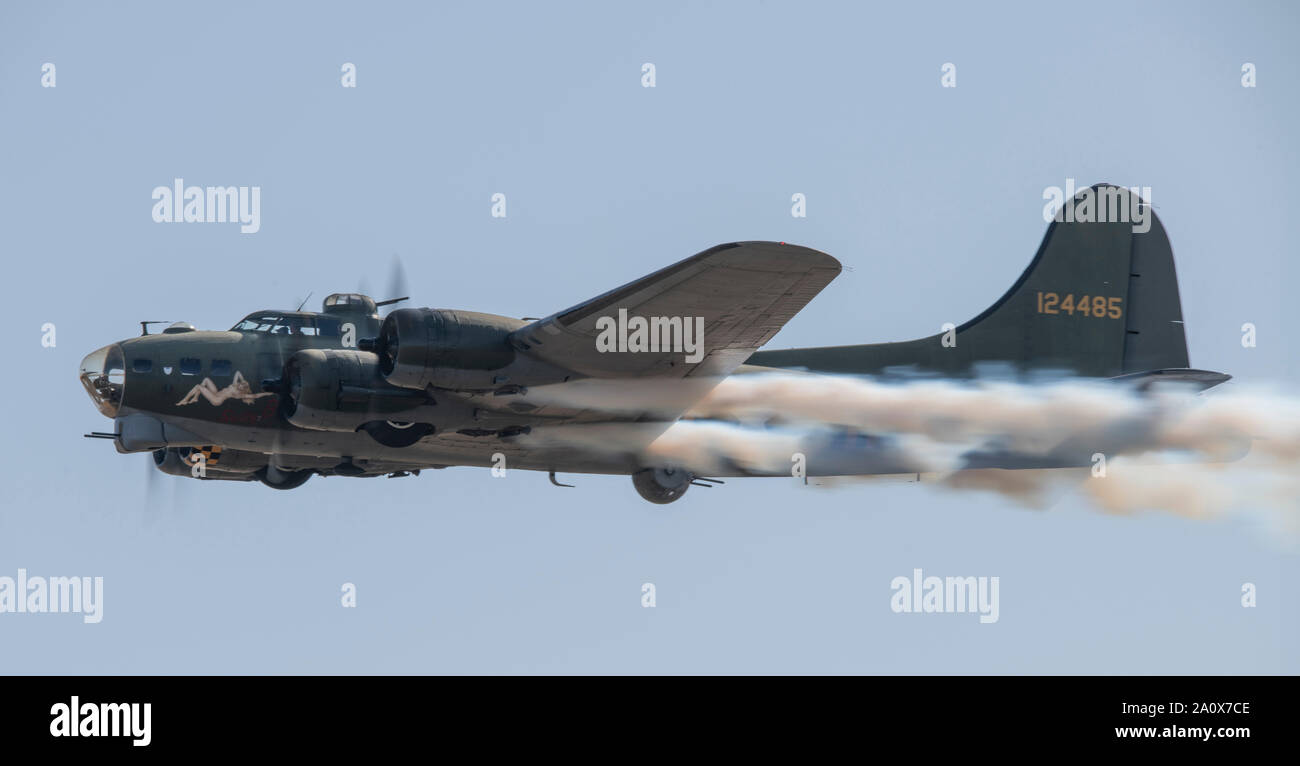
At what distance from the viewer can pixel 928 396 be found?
67.2 feet

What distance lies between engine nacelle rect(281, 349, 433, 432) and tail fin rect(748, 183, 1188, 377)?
330 inches

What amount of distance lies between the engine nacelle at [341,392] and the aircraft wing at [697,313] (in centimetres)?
181

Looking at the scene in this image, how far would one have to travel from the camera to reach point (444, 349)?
17.2 meters

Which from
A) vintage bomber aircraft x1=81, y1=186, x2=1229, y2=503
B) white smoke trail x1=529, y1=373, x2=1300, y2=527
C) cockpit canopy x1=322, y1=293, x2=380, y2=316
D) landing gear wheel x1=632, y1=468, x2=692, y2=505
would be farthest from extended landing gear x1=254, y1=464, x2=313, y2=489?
landing gear wheel x1=632, y1=468, x2=692, y2=505

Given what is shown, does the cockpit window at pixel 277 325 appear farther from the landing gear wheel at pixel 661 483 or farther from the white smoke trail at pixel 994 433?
the landing gear wheel at pixel 661 483

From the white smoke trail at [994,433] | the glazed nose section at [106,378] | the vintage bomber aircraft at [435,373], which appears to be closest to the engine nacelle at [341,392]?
the vintage bomber aircraft at [435,373]

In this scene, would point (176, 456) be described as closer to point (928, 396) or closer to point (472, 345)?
point (472, 345)

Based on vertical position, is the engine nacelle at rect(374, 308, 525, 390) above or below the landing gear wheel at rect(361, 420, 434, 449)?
above

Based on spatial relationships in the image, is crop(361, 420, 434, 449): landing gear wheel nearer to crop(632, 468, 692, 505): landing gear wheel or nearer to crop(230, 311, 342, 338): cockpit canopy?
crop(230, 311, 342, 338): cockpit canopy

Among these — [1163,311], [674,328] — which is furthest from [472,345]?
[1163,311]

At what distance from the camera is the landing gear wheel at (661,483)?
1983 cm

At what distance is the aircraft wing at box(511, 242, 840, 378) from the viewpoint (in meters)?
15.8

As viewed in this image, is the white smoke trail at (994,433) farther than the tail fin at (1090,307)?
No

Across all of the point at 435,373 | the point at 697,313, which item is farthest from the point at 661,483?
the point at 435,373
